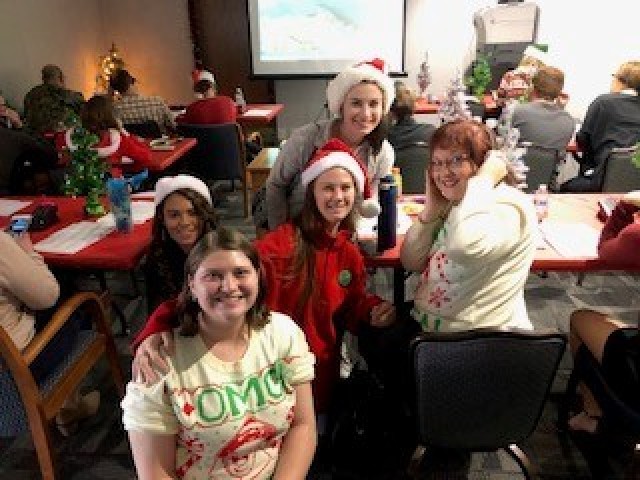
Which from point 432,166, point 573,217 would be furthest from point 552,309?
point 432,166

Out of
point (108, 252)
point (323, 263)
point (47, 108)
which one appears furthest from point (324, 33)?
Answer: point (323, 263)

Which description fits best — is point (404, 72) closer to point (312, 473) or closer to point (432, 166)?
point (432, 166)

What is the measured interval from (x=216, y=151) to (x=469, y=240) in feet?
9.99

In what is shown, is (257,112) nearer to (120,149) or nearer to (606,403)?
(120,149)

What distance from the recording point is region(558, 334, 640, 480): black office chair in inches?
68.6

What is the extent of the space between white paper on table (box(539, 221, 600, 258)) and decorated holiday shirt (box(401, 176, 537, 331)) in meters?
0.49

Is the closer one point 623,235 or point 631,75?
point 623,235

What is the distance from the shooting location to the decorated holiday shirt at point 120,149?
10.6ft

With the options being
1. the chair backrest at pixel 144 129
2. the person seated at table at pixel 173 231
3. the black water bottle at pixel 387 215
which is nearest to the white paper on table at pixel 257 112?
the chair backrest at pixel 144 129

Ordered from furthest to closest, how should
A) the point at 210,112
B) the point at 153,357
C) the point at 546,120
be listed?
the point at 210,112, the point at 546,120, the point at 153,357

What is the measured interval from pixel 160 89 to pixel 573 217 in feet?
Answer: 18.3

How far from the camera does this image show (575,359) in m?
2.07

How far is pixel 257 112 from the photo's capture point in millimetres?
5219

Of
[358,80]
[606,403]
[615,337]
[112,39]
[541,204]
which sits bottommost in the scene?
[606,403]
